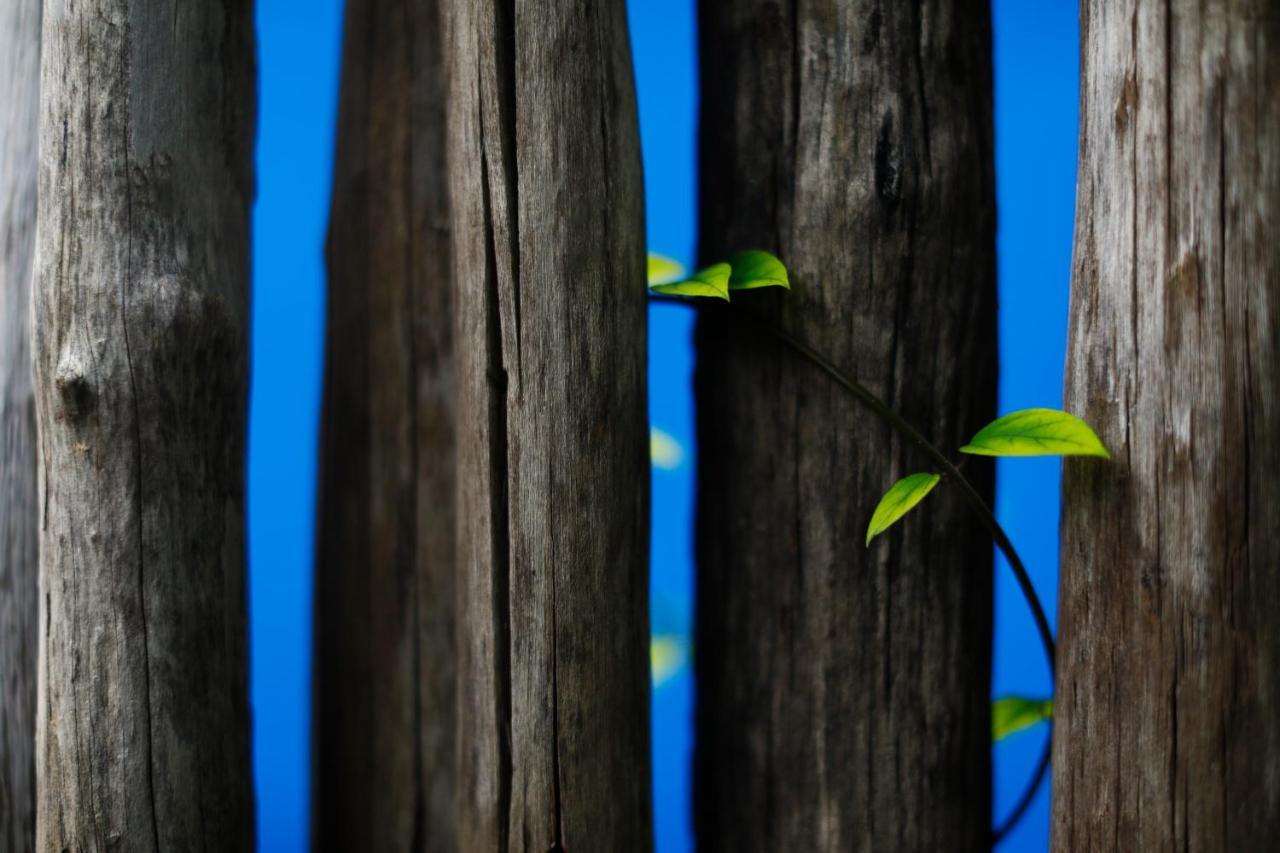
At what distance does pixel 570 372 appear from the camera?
1.02 metres

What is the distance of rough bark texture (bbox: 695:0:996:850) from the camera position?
110cm

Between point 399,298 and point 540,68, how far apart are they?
37cm

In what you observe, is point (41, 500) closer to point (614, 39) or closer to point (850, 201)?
point (614, 39)

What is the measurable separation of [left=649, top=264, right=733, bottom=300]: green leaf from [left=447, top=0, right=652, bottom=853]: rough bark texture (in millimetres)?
45

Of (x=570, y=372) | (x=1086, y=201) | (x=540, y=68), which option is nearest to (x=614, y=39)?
(x=540, y=68)

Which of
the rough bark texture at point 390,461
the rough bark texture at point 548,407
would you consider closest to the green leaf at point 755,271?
the rough bark texture at point 548,407

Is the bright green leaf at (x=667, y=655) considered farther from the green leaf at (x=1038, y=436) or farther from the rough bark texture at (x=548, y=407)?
the green leaf at (x=1038, y=436)

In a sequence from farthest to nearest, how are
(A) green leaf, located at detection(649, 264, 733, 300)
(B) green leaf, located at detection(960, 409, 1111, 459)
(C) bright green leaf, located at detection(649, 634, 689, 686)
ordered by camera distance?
1. (C) bright green leaf, located at detection(649, 634, 689, 686)
2. (A) green leaf, located at detection(649, 264, 733, 300)
3. (B) green leaf, located at detection(960, 409, 1111, 459)

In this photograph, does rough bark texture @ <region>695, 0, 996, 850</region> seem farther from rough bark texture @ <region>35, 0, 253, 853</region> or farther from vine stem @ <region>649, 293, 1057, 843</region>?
rough bark texture @ <region>35, 0, 253, 853</region>

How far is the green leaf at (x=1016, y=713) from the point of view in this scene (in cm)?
122

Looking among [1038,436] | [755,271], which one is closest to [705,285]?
[755,271]

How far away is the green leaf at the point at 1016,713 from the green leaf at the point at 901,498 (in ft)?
1.22

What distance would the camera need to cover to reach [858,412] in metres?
1.12

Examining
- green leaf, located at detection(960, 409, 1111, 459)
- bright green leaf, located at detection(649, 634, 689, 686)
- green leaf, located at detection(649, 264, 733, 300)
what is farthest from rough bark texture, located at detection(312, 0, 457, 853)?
green leaf, located at detection(960, 409, 1111, 459)
